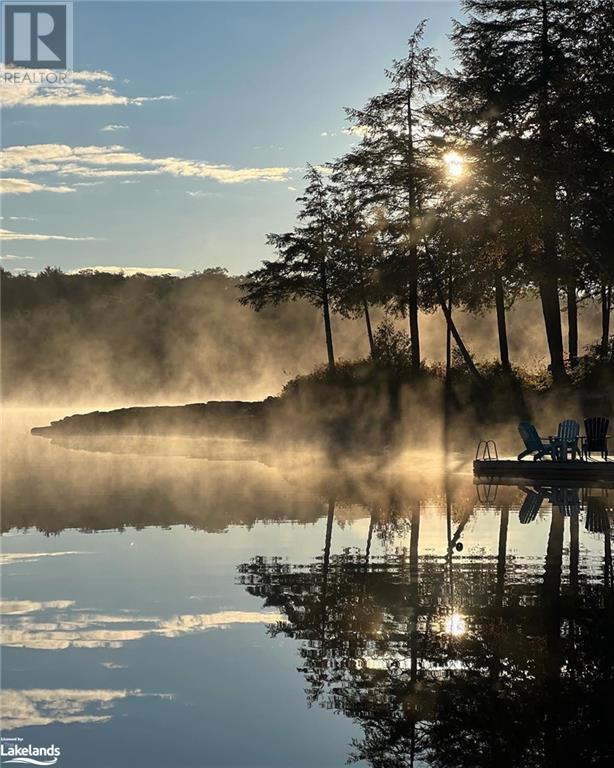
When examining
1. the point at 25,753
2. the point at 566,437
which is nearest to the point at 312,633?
the point at 25,753

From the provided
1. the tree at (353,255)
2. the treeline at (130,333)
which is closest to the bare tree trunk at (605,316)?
the tree at (353,255)

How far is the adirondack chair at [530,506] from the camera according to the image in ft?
69.9

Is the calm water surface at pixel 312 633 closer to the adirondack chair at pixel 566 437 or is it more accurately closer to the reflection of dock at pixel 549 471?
the reflection of dock at pixel 549 471

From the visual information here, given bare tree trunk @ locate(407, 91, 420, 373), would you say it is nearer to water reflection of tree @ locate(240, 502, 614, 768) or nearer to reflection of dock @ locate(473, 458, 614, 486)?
reflection of dock @ locate(473, 458, 614, 486)

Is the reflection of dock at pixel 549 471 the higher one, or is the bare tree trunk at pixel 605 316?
the bare tree trunk at pixel 605 316

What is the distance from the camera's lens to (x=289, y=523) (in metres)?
21.4

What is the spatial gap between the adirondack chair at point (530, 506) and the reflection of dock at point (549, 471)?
82.3 inches

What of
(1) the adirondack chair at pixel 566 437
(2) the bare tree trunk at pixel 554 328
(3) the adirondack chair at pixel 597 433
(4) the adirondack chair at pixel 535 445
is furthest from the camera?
(2) the bare tree trunk at pixel 554 328

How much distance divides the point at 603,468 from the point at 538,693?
18970 millimetres

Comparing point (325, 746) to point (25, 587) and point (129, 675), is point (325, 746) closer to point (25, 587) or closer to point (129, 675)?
point (129, 675)

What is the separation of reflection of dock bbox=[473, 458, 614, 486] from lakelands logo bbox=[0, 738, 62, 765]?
815 inches

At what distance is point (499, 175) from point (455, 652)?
102ft

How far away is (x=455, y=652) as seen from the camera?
11195 mm

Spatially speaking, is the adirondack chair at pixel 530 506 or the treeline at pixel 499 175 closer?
the adirondack chair at pixel 530 506
